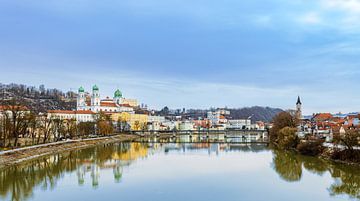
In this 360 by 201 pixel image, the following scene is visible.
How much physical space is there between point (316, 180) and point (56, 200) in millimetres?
11722

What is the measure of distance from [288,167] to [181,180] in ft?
26.3

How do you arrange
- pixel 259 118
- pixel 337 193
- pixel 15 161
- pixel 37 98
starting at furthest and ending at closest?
pixel 259 118, pixel 37 98, pixel 15 161, pixel 337 193

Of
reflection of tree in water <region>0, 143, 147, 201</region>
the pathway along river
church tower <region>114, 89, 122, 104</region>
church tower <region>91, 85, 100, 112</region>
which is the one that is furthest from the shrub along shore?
church tower <region>114, 89, 122, 104</region>

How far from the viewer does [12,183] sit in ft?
61.0

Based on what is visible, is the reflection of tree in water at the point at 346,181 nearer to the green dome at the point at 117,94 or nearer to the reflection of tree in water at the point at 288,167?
the reflection of tree in water at the point at 288,167

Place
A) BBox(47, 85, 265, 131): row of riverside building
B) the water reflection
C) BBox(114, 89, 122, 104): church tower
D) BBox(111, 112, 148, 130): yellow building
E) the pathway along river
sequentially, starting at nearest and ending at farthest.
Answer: the pathway along river
the water reflection
BBox(47, 85, 265, 131): row of riverside building
BBox(111, 112, 148, 130): yellow building
BBox(114, 89, 122, 104): church tower

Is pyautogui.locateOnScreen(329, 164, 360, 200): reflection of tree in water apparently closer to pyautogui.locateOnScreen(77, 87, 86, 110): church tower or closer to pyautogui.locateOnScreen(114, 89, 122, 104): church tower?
pyautogui.locateOnScreen(77, 87, 86, 110): church tower

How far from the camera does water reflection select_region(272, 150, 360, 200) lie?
1712cm

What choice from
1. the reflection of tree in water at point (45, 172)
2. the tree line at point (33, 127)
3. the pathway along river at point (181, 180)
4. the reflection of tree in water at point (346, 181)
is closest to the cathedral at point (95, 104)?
the tree line at point (33, 127)

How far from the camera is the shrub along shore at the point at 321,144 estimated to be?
2394 centimetres

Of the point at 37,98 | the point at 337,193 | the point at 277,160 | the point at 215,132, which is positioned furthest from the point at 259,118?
the point at 337,193

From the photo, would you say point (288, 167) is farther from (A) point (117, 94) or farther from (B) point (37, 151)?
(A) point (117, 94)

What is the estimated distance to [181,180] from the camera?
764 inches

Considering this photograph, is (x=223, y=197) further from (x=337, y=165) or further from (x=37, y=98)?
(x=37, y=98)
